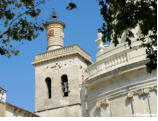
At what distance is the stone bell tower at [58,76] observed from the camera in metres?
45.0

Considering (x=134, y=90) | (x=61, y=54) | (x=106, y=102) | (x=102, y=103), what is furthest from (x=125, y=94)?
(x=61, y=54)

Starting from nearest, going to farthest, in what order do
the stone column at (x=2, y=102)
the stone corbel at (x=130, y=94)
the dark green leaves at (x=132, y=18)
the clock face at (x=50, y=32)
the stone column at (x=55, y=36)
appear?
the dark green leaves at (x=132, y=18), the stone corbel at (x=130, y=94), the stone column at (x=2, y=102), the stone column at (x=55, y=36), the clock face at (x=50, y=32)

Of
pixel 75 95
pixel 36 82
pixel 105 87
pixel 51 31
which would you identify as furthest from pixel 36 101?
pixel 105 87

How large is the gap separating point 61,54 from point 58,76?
8.54ft

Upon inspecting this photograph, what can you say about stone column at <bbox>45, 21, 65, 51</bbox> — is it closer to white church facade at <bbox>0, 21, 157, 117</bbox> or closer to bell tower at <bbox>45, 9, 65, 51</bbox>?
bell tower at <bbox>45, 9, 65, 51</bbox>

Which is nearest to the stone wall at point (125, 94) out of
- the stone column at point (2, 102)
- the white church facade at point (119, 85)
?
the white church facade at point (119, 85)

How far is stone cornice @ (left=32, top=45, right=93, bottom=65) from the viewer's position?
4656 cm

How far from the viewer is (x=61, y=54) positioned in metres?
46.6

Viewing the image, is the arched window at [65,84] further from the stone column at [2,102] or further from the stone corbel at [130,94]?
the stone corbel at [130,94]

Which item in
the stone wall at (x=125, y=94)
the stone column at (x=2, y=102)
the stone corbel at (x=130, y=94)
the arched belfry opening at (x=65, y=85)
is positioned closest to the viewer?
the stone wall at (x=125, y=94)

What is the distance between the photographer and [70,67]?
152 feet

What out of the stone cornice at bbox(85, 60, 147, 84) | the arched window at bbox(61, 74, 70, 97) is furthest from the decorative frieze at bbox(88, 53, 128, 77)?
the arched window at bbox(61, 74, 70, 97)

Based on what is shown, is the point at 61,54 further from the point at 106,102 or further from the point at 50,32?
the point at 106,102

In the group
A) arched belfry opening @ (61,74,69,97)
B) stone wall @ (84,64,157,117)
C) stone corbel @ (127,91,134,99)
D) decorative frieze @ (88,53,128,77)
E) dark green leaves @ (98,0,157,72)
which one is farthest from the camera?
arched belfry opening @ (61,74,69,97)
